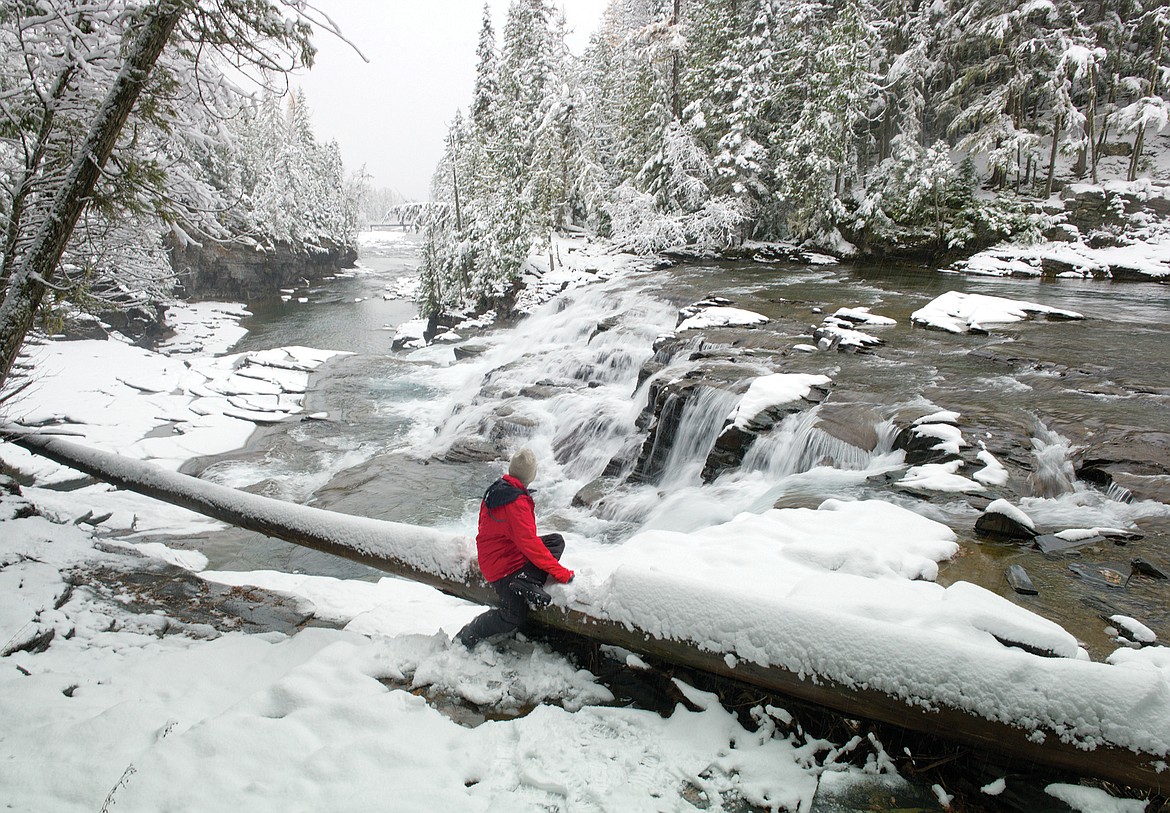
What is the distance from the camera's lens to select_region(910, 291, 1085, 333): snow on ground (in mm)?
12539

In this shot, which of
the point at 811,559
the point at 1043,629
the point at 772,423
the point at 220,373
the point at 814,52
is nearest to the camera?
the point at 1043,629

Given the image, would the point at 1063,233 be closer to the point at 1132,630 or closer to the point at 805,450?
the point at 805,450

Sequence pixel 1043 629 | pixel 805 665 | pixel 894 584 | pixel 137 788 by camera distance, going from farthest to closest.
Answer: pixel 894 584 < pixel 1043 629 < pixel 805 665 < pixel 137 788

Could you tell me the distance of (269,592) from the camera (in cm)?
557

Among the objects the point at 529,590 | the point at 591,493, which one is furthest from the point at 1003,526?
the point at 591,493

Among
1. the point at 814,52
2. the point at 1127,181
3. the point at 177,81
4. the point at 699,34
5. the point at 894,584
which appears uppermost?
the point at 699,34

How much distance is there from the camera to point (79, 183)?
17.0ft

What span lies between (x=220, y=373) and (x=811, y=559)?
19765 mm

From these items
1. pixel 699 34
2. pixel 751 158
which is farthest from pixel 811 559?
pixel 699 34

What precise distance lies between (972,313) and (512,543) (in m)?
13.2

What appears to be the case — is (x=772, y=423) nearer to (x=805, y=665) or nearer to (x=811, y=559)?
(x=811, y=559)

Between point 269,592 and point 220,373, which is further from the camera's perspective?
point 220,373

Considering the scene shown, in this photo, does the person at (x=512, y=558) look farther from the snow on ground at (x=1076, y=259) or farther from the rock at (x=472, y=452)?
the snow on ground at (x=1076, y=259)

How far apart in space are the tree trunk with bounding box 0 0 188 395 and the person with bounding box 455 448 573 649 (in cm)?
474
